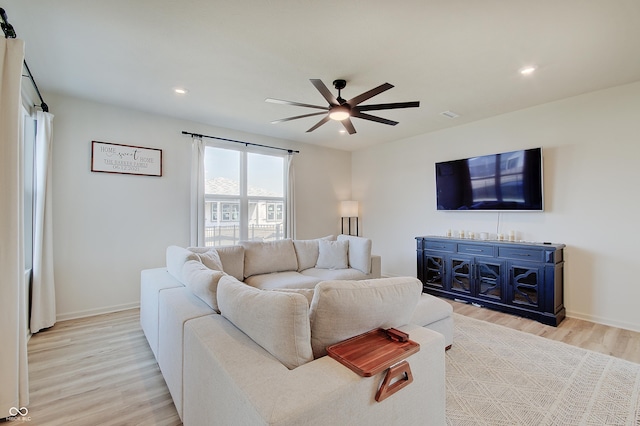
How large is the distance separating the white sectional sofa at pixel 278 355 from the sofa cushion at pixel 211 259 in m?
0.79

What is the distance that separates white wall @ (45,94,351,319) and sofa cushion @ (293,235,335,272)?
1.69 m

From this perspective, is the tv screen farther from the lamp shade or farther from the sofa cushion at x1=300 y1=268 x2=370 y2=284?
the sofa cushion at x1=300 y1=268 x2=370 y2=284

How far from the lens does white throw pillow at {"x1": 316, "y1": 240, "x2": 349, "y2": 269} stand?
4004 mm

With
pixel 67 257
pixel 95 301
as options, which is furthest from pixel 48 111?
pixel 95 301

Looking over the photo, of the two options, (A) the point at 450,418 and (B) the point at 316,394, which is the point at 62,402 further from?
(A) the point at 450,418

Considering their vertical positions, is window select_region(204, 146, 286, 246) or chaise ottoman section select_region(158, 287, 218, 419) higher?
window select_region(204, 146, 286, 246)

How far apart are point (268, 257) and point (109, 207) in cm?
213

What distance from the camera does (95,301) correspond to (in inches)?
139

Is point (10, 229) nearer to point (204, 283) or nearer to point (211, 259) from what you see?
point (204, 283)

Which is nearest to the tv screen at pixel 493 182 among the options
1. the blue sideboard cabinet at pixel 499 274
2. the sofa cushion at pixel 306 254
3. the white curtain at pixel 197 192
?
the blue sideboard cabinet at pixel 499 274

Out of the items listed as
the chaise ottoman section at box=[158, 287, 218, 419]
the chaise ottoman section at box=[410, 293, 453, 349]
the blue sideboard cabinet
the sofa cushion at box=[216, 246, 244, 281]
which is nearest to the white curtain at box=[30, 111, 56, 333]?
the sofa cushion at box=[216, 246, 244, 281]

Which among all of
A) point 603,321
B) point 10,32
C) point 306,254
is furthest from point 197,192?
point 603,321

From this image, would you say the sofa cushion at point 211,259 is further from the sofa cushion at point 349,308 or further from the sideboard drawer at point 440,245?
the sideboard drawer at point 440,245

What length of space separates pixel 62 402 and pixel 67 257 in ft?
6.92
